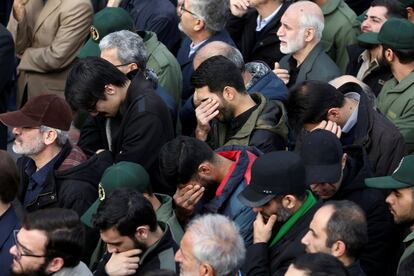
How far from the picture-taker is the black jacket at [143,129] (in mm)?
7008

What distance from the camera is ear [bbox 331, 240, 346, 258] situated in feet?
18.1

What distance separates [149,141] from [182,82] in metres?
1.62

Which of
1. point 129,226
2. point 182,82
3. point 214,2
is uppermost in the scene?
point 129,226

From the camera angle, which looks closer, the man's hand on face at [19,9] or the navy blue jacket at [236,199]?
the navy blue jacket at [236,199]

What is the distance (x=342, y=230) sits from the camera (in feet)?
18.2

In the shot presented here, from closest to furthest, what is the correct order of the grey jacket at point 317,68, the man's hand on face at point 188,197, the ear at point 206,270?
the ear at point 206,270
the man's hand on face at point 188,197
the grey jacket at point 317,68

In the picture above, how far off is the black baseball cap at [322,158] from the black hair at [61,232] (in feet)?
4.75

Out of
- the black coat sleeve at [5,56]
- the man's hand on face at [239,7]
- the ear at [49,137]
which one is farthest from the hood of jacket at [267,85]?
the black coat sleeve at [5,56]

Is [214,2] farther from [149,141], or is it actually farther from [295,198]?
[295,198]

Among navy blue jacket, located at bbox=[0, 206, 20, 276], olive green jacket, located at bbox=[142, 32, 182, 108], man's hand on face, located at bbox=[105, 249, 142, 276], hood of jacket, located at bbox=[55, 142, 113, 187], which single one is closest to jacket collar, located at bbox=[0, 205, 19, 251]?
navy blue jacket, located at bbox=[0, 206, 20, 276]

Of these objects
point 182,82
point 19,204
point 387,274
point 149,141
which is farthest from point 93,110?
point 387,274

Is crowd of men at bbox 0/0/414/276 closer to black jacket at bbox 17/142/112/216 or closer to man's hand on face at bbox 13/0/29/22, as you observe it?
black jacket at bbox 17/142/112/216

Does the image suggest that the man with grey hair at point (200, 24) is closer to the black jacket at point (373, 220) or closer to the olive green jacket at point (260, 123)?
the olive green jacket at point (260, 123)

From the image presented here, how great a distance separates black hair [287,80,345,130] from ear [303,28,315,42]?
130cm
